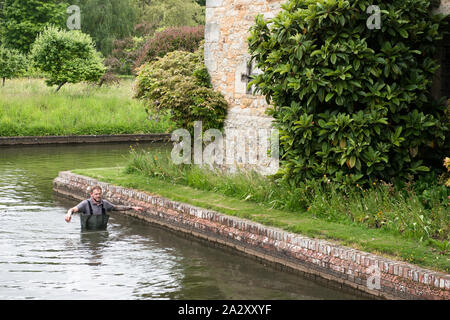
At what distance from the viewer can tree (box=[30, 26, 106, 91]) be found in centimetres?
3156

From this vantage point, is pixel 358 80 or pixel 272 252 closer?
pixel 272 252

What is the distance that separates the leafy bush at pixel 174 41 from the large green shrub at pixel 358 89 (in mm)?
20033

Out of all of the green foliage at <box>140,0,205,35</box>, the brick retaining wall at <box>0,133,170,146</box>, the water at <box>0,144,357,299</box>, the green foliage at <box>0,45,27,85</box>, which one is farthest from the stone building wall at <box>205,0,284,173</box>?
the green foliage at <box>140,0,205,35</box>

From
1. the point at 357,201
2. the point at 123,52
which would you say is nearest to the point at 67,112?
the point at 123,52

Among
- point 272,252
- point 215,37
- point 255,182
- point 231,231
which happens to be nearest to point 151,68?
point 215,37

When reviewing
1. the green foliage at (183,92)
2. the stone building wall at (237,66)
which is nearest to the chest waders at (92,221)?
the stone building wall at (237,66)

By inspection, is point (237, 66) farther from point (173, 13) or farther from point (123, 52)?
point (173, 13)

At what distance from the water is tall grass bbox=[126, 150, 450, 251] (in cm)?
152

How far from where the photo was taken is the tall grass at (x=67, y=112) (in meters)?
29.0

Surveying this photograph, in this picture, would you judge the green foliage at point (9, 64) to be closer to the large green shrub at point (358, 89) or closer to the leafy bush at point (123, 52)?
the leafy bush at point (123, 52)

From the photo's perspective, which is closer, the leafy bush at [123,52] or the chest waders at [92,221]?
the chest waders at [92,221]
